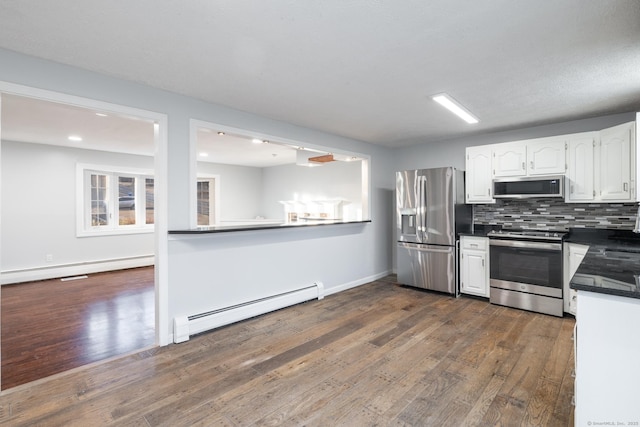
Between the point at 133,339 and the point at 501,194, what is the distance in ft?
15.1

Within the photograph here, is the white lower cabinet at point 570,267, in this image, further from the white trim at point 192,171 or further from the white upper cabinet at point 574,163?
the white trim at point 192,171

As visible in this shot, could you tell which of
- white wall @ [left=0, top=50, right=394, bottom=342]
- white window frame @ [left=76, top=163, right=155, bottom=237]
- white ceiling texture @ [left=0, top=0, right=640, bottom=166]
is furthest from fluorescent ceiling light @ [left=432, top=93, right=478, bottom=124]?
white window frame @ [left=76, top=163, right=155, bottom=237]

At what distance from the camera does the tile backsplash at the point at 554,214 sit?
3.70 metres

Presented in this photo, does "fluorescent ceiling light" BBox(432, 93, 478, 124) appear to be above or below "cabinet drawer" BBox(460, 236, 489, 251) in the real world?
above

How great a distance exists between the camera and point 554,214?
415cm

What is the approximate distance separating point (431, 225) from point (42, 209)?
21.7 ft

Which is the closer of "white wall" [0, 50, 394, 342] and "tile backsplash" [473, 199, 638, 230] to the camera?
"white wall" [0, 50, 394, 342]

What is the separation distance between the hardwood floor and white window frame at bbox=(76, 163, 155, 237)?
4474mm

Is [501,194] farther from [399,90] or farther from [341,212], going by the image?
[341,212]

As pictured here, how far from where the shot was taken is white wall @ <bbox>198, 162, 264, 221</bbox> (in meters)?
8.09

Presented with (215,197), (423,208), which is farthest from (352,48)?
(215,197)

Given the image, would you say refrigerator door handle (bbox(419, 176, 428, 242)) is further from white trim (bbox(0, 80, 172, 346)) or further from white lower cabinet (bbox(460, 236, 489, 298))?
white trim (bbox(0, 80, 172, 346))

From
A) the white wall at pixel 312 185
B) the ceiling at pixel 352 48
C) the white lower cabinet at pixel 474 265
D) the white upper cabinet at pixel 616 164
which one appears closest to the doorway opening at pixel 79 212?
the ceiling at pixel 352 48

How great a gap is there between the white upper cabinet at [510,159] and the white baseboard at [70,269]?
678 centimetres
